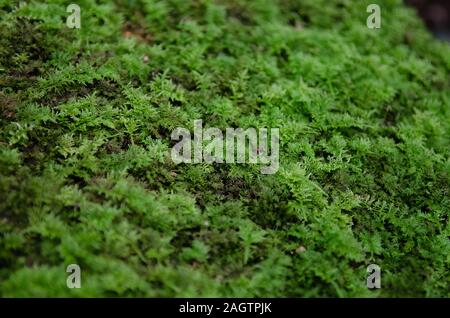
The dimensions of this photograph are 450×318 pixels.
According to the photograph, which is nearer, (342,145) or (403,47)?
(342,145)

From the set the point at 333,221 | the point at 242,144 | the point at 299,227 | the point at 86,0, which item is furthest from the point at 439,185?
the point at 86,0

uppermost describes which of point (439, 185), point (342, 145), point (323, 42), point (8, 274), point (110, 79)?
point (323, 42)

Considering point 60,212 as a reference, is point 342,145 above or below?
above

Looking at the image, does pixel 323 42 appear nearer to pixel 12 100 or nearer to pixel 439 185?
pixel 439 185
